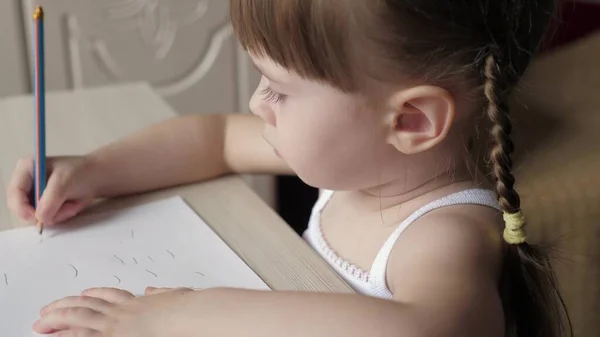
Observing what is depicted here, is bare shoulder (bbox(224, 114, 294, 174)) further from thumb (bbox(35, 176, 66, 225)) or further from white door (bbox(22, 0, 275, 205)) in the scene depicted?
white door (bbox(22, 0, 275, 205))

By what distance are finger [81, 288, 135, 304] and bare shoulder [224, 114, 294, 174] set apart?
0.84 feet

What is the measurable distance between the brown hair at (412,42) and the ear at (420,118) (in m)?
0.01

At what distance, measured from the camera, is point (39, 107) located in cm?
65

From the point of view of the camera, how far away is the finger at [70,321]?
529mm

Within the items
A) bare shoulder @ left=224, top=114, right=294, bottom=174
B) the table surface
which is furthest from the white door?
bare shoulder @ left=224, top=114, right=294, bottom=174

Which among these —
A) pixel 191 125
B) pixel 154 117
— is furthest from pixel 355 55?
pixel 154 117

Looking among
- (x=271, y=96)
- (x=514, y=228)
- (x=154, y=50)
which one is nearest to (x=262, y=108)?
(x=271, y=96)

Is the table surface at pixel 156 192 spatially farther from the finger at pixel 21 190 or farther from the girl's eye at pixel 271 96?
the girl's eye at pixel 271 96

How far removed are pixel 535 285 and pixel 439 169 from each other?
0.40 feet

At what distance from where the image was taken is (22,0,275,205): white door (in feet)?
5.39

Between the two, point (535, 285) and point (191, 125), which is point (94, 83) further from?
point (535, 285)

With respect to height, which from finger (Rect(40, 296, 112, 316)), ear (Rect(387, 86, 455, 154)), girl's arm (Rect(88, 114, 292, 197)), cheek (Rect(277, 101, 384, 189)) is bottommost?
finger (Rect(40, 296, 112, 316))

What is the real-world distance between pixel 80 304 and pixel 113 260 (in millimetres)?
78

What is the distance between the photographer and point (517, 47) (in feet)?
1.82
